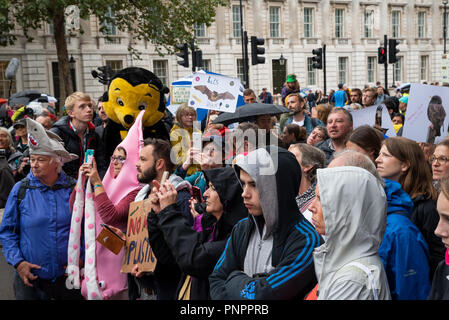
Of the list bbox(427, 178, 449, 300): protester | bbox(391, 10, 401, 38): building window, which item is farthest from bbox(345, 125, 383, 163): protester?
bbox(391, 10, 401, 38): building window

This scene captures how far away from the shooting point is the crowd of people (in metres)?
2.06

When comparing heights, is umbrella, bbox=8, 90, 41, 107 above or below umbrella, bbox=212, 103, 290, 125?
above

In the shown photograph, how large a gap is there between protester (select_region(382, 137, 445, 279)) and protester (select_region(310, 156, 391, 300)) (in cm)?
103

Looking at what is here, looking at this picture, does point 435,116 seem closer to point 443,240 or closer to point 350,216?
point 443,240

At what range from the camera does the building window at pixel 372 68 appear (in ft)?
129

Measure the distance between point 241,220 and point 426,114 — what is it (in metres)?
2.82

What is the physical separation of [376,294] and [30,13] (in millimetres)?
20252

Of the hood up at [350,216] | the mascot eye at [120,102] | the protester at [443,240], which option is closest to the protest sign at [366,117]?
the mascot eye at [120,102]

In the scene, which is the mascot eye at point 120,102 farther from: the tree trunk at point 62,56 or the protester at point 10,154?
the tree trunk at point 62,56

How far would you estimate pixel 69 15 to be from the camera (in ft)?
64.8

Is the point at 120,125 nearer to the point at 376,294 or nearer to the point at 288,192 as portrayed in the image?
the point at 288,192

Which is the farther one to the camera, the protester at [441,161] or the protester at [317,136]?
the protester at [317,136]

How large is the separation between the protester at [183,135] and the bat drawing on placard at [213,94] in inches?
12.3

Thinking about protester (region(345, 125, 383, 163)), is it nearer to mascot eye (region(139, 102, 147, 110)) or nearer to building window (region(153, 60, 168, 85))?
mascot eye (region(139, 102, 147, 110))
